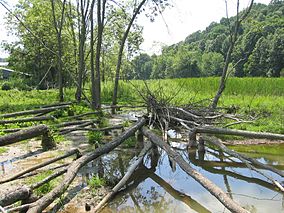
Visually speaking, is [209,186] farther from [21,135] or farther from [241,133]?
[21,135]

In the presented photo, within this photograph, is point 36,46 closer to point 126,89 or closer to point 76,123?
point 126,89

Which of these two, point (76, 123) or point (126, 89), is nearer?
point (76, 123)

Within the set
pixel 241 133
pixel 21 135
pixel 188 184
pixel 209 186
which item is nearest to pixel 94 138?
pixel 21 135

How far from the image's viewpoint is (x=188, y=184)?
6.02 metres

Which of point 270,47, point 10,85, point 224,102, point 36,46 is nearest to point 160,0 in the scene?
point 224,102

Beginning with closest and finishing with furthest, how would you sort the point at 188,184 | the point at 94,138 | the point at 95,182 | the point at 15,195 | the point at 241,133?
the point at 15,195
the point at 95,182
the point at 188,184
the point at 241,133
the point at 94,138

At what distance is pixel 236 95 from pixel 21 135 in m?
13.2

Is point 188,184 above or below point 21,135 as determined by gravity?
below

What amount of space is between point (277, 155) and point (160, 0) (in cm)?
825

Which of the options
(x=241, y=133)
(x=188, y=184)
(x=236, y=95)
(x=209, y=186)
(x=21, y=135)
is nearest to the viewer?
(x=209, y=186)

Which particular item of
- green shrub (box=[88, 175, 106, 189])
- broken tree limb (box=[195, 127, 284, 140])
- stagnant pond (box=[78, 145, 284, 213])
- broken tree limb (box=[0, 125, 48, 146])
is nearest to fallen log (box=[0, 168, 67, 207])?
stagnant pond (box=[78, 145, 284, 213])

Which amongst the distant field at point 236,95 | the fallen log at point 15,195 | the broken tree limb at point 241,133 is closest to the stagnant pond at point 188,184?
the broken tree limb at point 241,133

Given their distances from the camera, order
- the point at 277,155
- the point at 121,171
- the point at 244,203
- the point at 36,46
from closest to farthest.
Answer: the point at 244,203
the point at 121,171
the point at 277,155
the point at 36,46

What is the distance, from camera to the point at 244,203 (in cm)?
518
